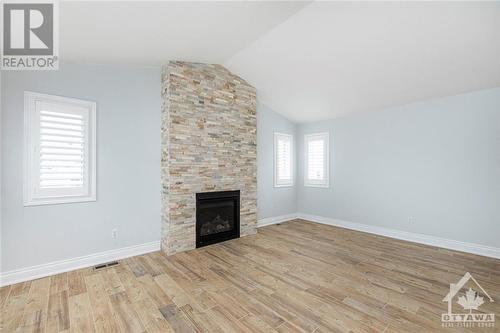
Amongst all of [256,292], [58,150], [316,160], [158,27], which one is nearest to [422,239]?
[316,160]

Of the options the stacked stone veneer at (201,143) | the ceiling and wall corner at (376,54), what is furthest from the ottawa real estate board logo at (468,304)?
the stacked stone veneer at (201,143)

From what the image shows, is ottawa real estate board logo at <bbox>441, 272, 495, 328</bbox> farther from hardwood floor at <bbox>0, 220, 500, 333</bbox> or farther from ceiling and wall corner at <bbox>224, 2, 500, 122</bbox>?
ceiling and wall corner at <bbox>224, 2, 500, 122</bbox>

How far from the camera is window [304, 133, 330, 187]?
220 inches

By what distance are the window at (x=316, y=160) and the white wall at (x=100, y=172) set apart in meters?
3.79

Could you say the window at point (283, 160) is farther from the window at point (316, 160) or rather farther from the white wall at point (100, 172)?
the white wall at point (100, 172)

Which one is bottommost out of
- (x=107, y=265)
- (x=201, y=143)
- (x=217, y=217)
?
(x=107, y=265)

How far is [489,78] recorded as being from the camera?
321 centimetres

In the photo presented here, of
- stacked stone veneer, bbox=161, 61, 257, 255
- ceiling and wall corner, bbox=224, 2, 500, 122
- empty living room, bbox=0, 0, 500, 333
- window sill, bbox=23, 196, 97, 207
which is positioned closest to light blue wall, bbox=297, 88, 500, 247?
empty living room, bbox=0, 0, 500, 333

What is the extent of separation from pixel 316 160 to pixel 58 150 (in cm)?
513

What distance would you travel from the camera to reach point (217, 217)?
4.17 m

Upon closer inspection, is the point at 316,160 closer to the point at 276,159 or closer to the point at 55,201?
the point at 276,159

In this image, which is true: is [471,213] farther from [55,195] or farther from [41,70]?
[41,70]

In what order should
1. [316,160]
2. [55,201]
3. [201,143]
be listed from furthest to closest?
[316,160] → [201,143] → [55,201]

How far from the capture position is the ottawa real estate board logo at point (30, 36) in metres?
2.02
